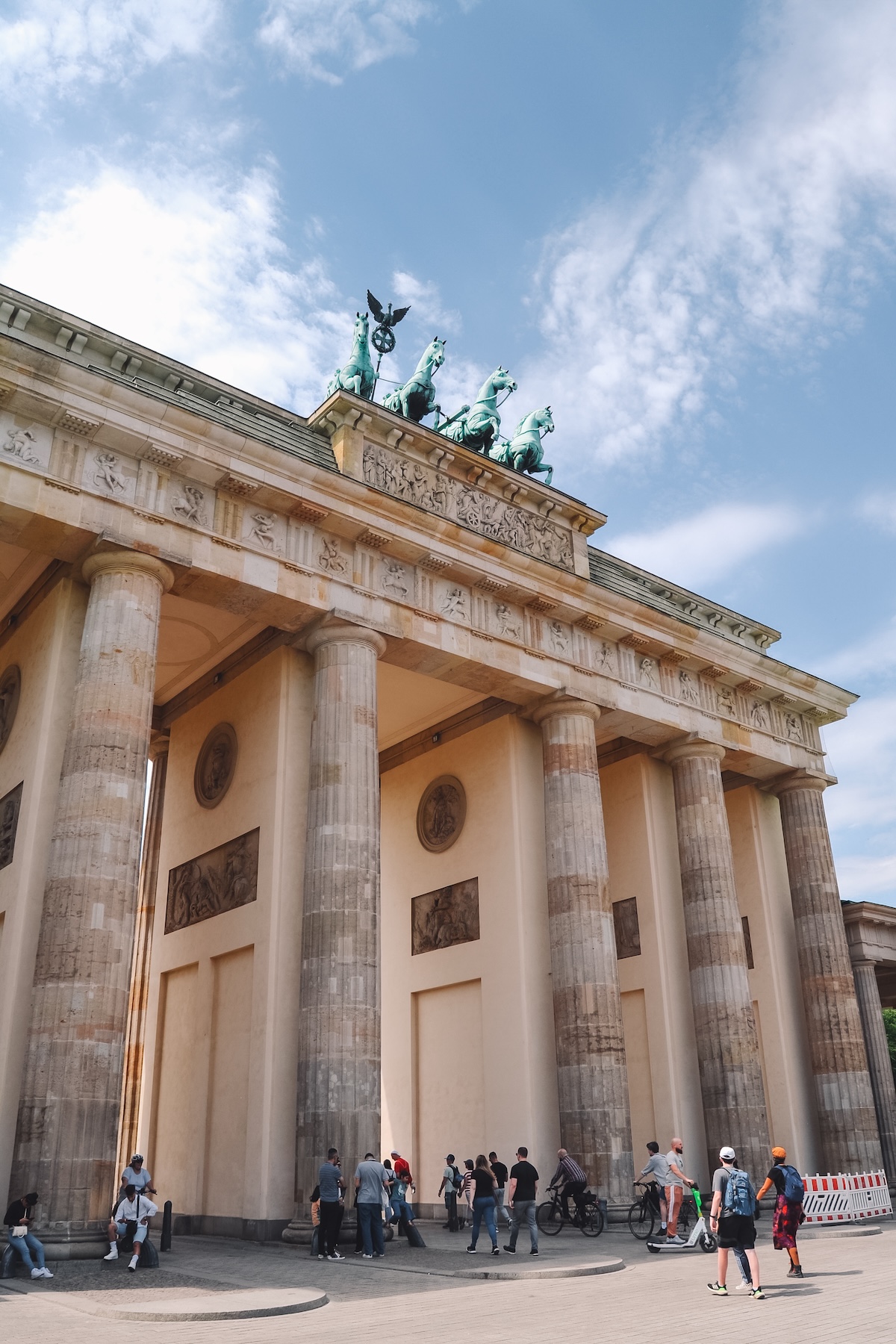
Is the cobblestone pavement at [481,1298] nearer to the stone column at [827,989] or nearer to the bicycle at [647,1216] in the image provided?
the bicycle at [647,1216]

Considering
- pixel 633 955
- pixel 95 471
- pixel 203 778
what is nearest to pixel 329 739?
pixel 203 778

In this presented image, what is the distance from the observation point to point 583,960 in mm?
20984

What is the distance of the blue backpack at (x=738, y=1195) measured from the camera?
10.7 m

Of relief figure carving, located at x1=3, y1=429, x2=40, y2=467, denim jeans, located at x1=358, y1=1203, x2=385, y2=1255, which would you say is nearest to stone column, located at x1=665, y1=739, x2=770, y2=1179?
denim jeans, located at x1=358, y1=1203, x2=385, y2=1255

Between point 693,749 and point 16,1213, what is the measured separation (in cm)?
1772

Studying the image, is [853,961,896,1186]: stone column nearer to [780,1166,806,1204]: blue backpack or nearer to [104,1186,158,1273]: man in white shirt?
[780,1166,806,1204]: blue backpack

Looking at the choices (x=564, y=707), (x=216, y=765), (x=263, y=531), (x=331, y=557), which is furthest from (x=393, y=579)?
(x=216, y=765)

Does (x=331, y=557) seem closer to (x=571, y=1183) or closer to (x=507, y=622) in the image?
(x=507, y=622)

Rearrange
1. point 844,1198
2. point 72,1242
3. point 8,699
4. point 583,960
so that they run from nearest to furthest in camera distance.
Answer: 1. point 72,1242
2. point 8,699
3. point 844,1198
4. point 583,960

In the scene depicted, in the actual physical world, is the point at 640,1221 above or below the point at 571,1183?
below

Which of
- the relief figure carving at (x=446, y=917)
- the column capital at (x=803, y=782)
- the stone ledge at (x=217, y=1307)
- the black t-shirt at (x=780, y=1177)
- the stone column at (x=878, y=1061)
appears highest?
the column capital at (x=803, y=782)

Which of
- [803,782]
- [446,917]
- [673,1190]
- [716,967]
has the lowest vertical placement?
[673,1190]

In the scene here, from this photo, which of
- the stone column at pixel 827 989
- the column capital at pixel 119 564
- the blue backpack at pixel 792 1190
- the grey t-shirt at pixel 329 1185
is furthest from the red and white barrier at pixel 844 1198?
the column capital at pixel 119 564

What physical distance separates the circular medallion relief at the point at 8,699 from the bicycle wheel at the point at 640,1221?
13.0m
